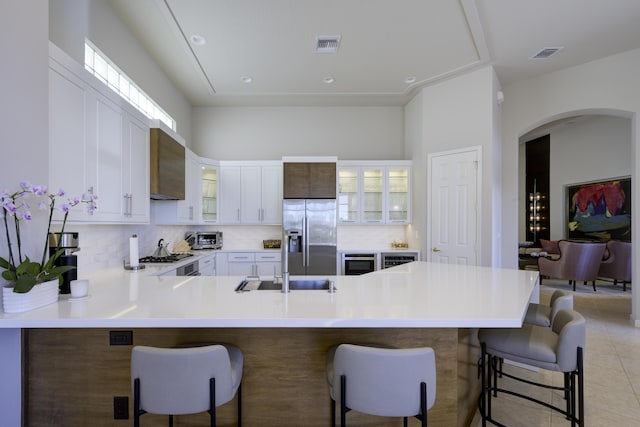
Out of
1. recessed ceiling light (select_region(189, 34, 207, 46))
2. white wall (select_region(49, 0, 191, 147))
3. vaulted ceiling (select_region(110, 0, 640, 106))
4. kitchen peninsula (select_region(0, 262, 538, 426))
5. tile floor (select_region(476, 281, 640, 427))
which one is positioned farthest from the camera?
recessed ceiling light (select_region(189, 34, 207, 46))

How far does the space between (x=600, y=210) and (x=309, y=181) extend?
267 inches

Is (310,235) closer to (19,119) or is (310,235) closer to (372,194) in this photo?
(372,194)

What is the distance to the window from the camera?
9.29ft

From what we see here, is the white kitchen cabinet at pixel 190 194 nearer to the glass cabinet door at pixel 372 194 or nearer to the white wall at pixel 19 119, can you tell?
the white wall at pixel 19 119

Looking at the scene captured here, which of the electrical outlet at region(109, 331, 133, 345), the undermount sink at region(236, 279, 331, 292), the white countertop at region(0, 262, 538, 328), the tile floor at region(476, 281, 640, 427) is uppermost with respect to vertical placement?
the white countertop at region(0, 262, 538, 328)

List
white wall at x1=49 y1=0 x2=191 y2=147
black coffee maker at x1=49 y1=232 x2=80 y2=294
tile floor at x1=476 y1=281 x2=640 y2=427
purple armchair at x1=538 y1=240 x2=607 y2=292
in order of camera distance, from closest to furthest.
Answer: black coffee maker at x1=49 y1=232 x2=80 y2=294 → tile floor at x1=476 y1=281 x2=640 y2=427 → white wall at x1=49 y1=0 x2=191 y2=147 → purple armchair at x1=538 y1=240 x2=607 y2=292

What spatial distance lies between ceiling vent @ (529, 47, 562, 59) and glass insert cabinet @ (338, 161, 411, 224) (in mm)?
2121

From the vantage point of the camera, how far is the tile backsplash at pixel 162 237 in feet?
9.20

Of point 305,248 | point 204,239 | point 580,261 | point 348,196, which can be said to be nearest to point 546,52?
point 348,196

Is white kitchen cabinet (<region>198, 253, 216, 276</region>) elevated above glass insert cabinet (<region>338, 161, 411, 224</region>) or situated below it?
below

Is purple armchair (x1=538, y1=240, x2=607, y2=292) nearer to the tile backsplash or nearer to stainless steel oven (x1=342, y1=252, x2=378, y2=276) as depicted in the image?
the tile backsplash

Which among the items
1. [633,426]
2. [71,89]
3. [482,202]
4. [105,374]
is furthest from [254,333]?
[482,202]

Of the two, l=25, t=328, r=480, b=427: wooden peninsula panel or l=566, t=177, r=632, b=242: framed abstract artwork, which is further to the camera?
l=566, t=177, r=632, b=242: framed abstract artwork

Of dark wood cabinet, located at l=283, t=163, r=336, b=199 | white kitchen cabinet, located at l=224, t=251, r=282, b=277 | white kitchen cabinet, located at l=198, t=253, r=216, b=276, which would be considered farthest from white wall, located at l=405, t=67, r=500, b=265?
white kitchen cabinet, located at l=198, t=253, r=216, b=276
